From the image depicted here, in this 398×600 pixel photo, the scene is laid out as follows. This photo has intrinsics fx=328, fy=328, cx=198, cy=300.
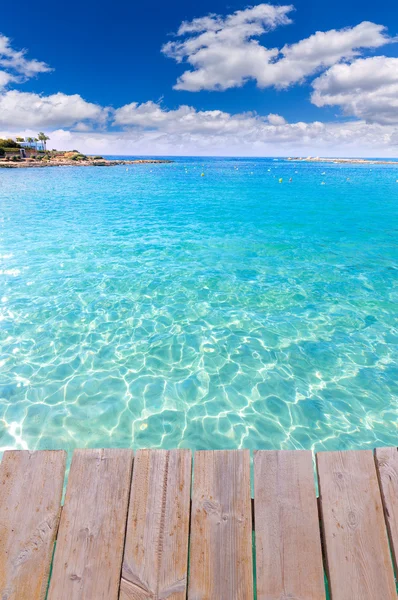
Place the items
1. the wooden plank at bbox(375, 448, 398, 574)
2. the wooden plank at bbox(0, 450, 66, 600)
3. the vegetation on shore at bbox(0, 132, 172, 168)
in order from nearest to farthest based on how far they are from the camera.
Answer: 1. the wooden plank at bbox(0, 450, 66, 600)
2. the wooden plank at bbox(375, 448, 398, 574)
3. the vegetation on shore at bbox(0, 132, 172, 168)

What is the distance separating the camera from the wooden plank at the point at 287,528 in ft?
6.23

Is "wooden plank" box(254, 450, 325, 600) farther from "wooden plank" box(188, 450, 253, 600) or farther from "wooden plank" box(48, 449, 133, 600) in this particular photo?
"wooden plank" box(48, 449, 133, 600)

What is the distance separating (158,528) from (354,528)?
46.6 inches

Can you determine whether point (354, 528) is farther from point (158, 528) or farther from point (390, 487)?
point (158, 528)

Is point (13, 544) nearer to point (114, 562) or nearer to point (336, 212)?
point (114, 562)

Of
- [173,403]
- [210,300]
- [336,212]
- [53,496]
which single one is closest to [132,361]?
[173,403]

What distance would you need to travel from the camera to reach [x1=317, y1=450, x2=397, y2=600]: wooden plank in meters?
1.89

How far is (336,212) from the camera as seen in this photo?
2905cm

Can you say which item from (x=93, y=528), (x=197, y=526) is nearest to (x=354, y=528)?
(x=197, y=526)

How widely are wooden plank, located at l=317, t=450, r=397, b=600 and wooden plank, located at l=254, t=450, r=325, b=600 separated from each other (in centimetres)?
8

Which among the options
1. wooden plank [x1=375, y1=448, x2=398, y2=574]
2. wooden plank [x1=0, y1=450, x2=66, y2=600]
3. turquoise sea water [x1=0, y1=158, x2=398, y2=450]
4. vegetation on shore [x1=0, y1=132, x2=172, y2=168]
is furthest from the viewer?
vegetation on shore [x1=0, y1=132, x2=172, y2=168]

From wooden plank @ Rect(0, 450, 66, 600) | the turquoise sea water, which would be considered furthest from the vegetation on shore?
wooden plank @ Rect(0, 450, 66, 600)

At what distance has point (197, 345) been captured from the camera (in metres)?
8.11

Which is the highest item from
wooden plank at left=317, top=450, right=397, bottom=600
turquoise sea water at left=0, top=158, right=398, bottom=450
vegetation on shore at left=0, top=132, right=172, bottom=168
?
vegetation on shore at left=0, top=132, right=172, bottom=168
